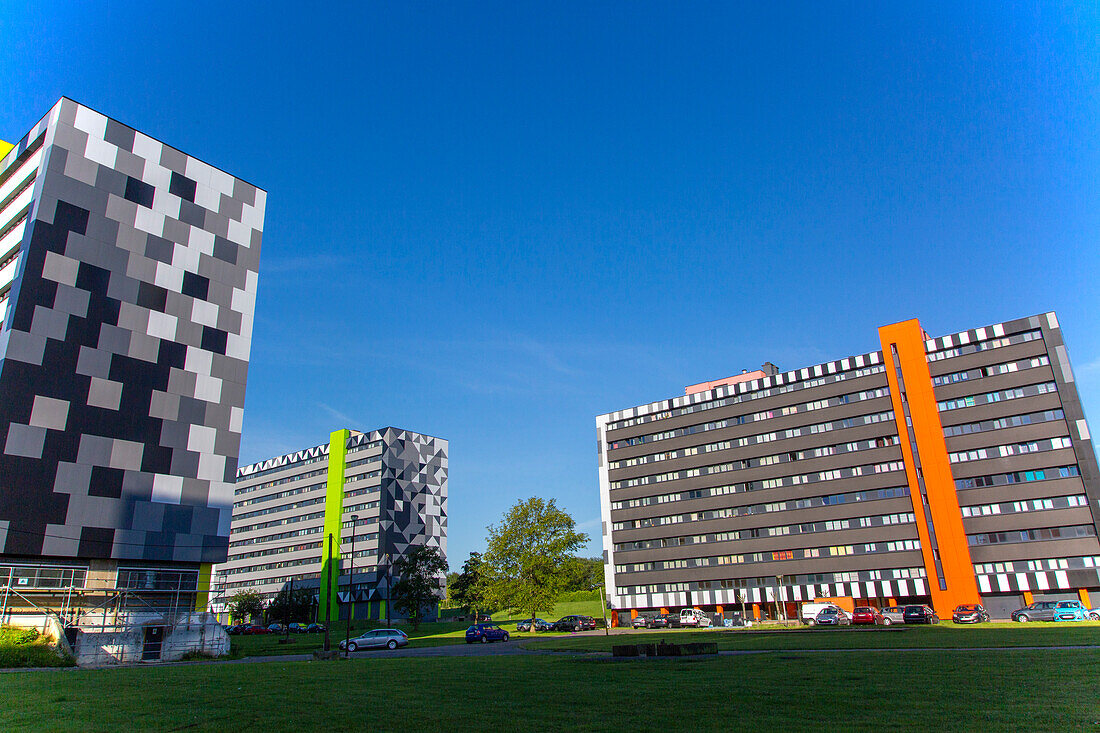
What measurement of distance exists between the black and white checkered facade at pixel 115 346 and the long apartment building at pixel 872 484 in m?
57.9

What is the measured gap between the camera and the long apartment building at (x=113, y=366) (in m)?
46.7

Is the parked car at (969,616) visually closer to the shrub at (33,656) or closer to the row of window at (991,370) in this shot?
the row of window at (991,370)

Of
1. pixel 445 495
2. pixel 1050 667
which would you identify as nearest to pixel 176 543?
pixel 1050 667

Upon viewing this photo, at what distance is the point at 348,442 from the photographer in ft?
452

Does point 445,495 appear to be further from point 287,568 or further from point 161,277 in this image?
point 161,277

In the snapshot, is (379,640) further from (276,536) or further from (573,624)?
(276,536)

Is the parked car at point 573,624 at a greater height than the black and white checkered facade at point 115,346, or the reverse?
the black and white checkered facade at point 115,346

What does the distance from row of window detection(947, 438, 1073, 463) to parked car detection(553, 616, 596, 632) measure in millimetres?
44871

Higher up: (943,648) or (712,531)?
(712,531)

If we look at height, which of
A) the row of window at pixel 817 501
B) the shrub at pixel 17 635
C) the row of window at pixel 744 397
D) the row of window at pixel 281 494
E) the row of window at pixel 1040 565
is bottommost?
the shrub at pixel 17 635

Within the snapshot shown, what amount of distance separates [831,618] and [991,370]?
41363 mm

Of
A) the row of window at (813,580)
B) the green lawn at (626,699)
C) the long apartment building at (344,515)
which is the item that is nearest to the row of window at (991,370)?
the row of window at (813,580)

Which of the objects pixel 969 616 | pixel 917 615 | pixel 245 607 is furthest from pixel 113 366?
pixel 245 607

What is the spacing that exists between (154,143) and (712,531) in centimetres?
7771
